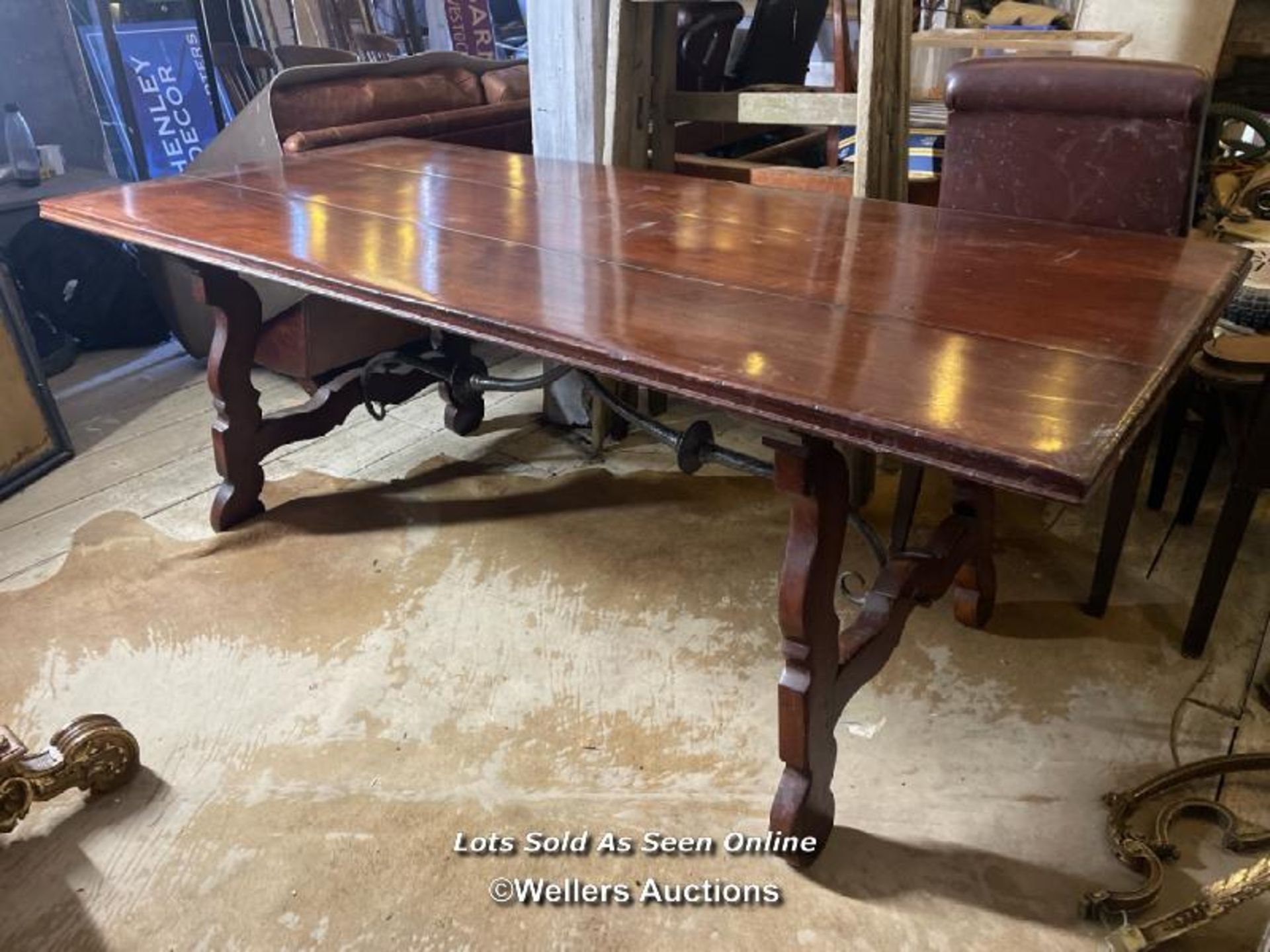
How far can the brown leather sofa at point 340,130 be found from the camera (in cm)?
277

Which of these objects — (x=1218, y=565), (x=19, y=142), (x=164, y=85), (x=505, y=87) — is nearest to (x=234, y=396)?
(x=505, y=87)

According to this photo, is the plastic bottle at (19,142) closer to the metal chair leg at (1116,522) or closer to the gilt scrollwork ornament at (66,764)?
the gilt scrollwork ornament at (66,764)

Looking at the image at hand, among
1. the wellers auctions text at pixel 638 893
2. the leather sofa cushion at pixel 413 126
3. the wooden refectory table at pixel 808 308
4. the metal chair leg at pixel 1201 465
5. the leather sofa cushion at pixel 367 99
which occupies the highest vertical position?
the leather sofa cushion at pixel 367 99

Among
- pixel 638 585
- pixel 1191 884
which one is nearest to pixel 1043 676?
pixel 1191 884

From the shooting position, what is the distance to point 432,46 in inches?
233

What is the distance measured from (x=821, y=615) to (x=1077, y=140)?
1110mm

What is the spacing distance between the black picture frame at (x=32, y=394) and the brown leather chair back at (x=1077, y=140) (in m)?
2.46

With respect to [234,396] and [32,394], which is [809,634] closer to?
[234,396]

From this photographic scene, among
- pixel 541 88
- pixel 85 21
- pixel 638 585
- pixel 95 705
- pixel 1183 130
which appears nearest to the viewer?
pixel 1183 130

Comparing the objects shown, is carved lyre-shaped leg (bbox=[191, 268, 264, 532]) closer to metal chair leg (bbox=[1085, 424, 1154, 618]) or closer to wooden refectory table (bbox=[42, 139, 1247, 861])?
wooden refectory table (bbox=[42, 139, 1247, 861])

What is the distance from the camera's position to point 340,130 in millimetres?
2721

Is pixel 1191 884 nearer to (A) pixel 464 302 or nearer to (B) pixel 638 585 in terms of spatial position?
(B) pixel 638 585

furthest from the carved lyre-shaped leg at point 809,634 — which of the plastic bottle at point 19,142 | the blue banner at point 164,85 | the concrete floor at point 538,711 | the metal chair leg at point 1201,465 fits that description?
the blue banner at point 164,85

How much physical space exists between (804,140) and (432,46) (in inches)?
137
